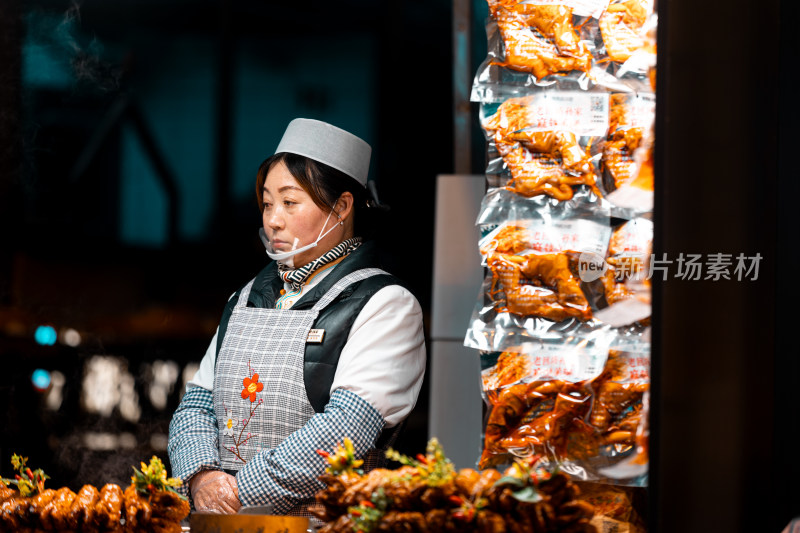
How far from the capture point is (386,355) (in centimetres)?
184

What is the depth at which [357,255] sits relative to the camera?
6.55 ft

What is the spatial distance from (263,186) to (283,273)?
217 mm

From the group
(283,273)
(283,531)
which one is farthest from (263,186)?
(283,531)

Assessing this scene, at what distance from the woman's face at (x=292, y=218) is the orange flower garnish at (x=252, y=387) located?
0.29 meters

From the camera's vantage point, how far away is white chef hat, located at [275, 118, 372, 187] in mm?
2049

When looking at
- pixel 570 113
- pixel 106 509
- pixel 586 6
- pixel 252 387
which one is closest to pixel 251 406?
pixel 252 387

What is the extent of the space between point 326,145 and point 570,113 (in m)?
0.62

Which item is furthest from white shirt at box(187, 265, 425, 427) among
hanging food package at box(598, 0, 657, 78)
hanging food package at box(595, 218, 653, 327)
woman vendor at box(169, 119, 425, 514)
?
hanging food package at box(598, 0, 657, 78)

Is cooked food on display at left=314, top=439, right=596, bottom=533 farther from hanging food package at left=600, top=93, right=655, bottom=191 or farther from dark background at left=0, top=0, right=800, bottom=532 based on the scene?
dark background at left=0, top=0, right=800, bottom=532

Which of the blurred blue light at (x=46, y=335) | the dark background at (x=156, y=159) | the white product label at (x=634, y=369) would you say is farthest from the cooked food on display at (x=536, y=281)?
the blurred blue light at (x=46, y=335)

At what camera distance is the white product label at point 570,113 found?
5.43 ft

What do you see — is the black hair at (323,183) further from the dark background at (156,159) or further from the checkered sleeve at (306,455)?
the checkered sleeve at (306,455)

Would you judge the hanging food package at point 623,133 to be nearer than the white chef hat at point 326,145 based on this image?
Yes

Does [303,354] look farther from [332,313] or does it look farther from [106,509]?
[106,509]
